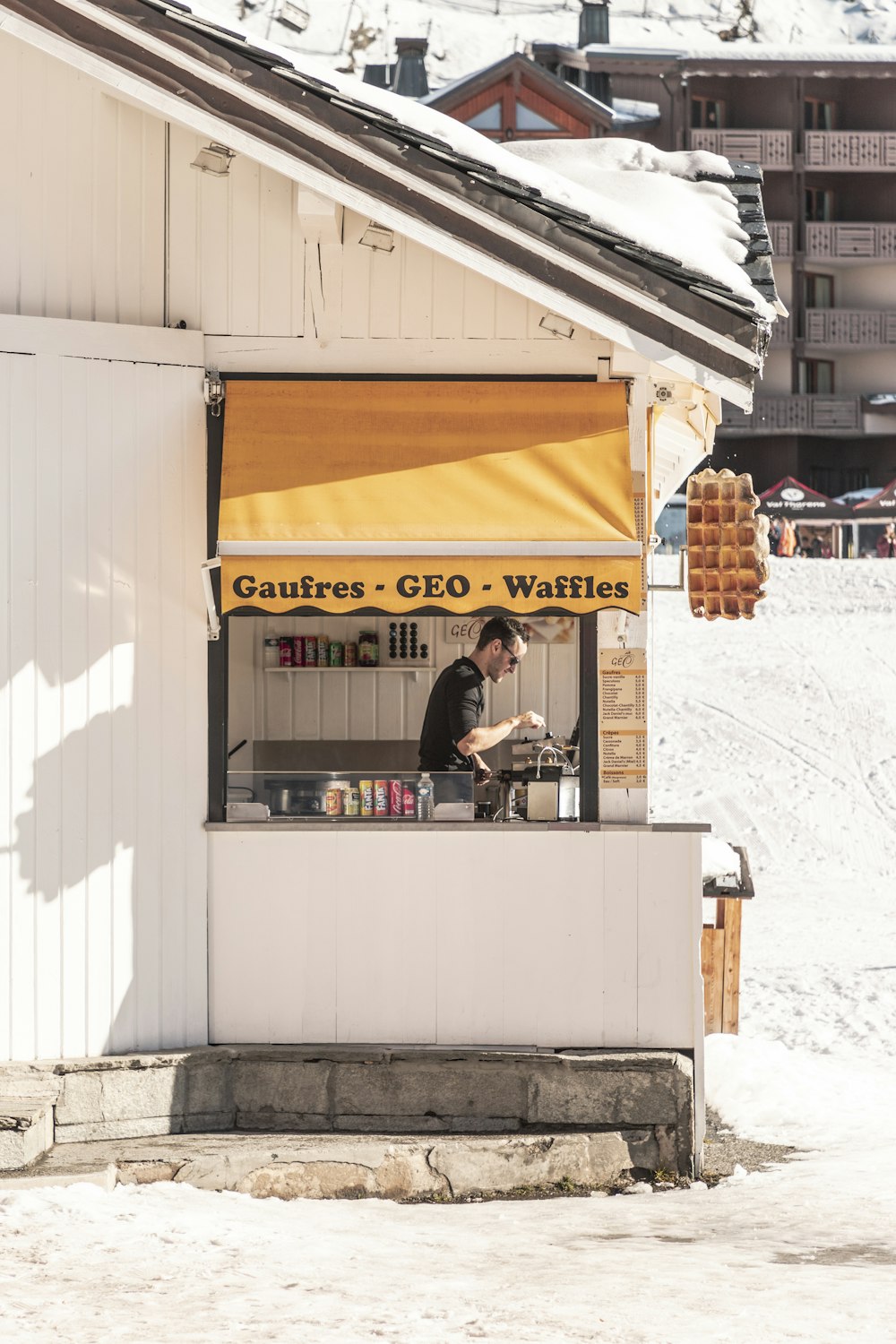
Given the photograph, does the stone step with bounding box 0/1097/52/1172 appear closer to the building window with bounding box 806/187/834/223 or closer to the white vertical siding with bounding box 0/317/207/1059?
the white vertical siding with bounding box 0/317/207/1059

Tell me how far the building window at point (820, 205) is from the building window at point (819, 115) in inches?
83.6

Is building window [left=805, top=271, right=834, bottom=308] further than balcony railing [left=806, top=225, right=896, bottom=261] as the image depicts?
Yes

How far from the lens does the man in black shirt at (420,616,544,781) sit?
7945mm

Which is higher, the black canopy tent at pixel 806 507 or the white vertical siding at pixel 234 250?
the black canopy tent at pixel 806 507

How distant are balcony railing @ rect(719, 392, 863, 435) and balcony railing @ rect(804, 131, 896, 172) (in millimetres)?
7454

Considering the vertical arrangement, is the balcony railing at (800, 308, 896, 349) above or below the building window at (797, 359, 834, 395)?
above

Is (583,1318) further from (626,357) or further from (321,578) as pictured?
(626,357)

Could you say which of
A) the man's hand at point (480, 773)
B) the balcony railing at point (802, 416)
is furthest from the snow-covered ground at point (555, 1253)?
the balcony railing at point (802, 416)

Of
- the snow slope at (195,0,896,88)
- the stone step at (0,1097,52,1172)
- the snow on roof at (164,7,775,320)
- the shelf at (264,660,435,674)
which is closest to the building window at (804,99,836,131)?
the snow slope at (195,0,896,88)

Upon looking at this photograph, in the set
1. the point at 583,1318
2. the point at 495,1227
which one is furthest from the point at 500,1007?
the point at 583,1318

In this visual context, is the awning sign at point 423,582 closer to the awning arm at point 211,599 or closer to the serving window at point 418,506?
the serving window at point 418,506

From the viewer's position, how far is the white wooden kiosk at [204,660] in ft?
23.2

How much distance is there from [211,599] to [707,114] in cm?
4830

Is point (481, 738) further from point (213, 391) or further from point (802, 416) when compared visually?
point (802, 416)
